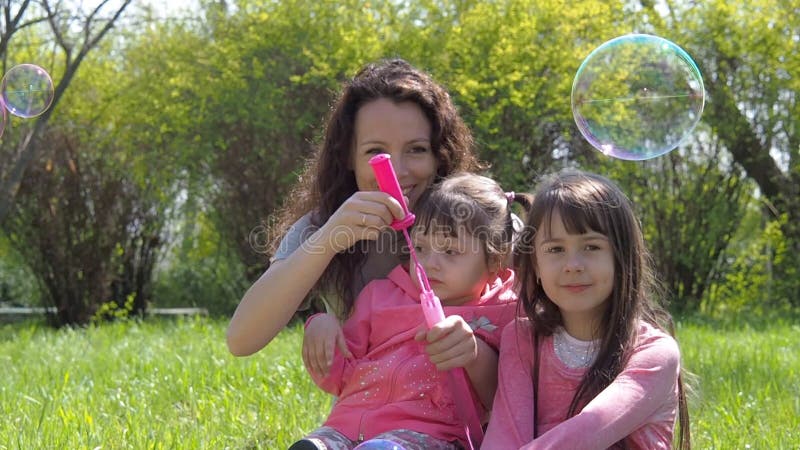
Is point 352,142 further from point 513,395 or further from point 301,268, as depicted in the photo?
point 513,395

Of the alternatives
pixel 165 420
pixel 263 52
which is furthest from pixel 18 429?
pixel 263 52

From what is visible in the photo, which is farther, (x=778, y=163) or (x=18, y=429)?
(x=778, y=163)

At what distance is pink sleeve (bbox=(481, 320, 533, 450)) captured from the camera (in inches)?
78.1

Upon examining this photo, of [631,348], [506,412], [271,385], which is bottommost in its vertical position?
[271,385]

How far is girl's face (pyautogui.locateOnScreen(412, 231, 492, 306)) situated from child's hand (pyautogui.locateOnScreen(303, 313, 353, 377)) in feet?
0.77

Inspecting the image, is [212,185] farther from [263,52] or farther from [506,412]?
[506,412]

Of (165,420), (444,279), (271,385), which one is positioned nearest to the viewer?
(444,279)

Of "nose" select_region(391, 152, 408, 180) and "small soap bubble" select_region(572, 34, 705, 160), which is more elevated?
"small soap bubble" select_region(572, 34, 705, 160)

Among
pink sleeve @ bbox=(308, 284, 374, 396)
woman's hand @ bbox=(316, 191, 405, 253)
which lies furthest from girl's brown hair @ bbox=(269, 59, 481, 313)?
woman's hand @ bbox=(316, 191, 405, 253)

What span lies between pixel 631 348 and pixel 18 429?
183 cm

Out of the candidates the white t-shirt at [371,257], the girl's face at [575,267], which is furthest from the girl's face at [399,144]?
the girl's face at [575,267]

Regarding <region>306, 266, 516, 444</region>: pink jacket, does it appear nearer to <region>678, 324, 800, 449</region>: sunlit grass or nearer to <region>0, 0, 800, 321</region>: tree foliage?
<region>678, 324, 800, 449</region>: sunlit grass

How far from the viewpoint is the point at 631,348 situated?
6.59ft

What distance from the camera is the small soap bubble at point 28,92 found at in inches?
176
